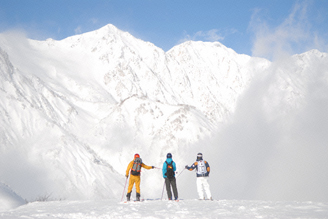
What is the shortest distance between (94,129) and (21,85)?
16760 mm

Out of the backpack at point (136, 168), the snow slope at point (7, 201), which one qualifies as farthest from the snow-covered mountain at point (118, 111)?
the backpack at point (136, 168)

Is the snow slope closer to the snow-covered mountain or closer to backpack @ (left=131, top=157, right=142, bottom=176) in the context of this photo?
backpack @ (left=131, top=157, right=142, bottom=176)

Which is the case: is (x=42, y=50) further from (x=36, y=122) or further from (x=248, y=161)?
(x=248, y=161)

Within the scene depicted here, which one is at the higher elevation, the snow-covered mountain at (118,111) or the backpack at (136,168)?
the snow-covered mountain at (118,111)

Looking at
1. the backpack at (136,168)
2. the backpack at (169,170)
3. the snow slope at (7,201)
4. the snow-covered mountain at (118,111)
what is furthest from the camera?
the snow-covered mountain at (118,111)

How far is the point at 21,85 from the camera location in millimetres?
52625

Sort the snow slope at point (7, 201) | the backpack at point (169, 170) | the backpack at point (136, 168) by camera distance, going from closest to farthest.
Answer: the snow slope at point (7, 201)
the backpack at point (136, 168)
the backpack at point (169, 170)

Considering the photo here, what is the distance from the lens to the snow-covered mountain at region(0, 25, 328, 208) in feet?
139

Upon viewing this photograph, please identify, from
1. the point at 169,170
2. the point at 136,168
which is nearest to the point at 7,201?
the point at 136,168

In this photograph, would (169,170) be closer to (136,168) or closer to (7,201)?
(136,168)

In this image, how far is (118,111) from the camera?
6731cm

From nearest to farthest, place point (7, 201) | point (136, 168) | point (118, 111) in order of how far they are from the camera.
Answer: point (7, 201) → point (136, 168) → point (118, 111)

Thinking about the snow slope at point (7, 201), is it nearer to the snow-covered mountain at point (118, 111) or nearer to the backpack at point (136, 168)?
the backpack at point (136, 168)

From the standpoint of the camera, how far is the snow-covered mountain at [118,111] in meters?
42.5
